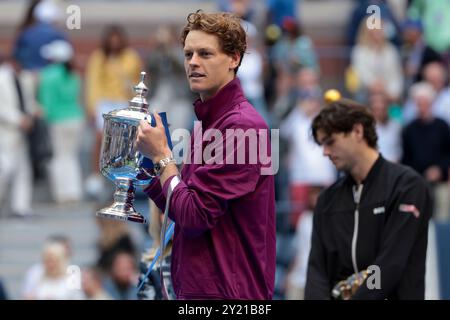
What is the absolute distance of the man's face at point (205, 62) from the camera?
5.49m

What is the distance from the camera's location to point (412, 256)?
6605mm

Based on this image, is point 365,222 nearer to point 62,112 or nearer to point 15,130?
point 15,130

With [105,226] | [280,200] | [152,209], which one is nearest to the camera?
[152,209]

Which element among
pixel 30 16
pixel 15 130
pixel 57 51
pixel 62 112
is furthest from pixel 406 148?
pixel 30 16

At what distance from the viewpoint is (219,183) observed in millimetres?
5367

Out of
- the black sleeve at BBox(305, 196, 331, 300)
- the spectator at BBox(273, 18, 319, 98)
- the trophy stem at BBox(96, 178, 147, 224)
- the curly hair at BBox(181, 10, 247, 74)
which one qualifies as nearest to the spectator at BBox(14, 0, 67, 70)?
the spectator at BBox(273, 18, 319, 98)

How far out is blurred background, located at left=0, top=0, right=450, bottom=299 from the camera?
11.9 m

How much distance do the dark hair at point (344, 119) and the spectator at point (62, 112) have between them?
6562 mm

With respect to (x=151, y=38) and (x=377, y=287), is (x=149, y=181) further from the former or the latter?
(x=151, y=38)

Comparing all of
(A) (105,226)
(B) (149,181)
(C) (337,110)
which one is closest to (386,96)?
(A) (105,226)

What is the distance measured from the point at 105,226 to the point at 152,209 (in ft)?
15.0

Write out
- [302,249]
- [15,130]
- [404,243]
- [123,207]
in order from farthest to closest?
[15,130] → [302,249] → [404,243] → [123,207]

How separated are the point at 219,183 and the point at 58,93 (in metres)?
7.74
